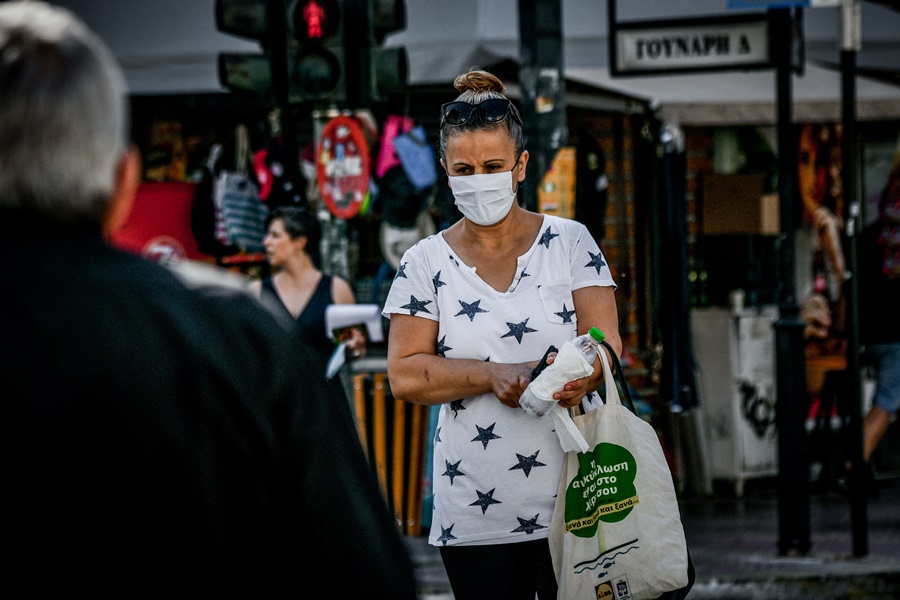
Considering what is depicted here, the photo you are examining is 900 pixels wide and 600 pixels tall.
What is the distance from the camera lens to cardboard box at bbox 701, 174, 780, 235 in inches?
385

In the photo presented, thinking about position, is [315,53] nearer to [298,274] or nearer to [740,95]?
[298,274]

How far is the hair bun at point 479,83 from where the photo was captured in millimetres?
3432

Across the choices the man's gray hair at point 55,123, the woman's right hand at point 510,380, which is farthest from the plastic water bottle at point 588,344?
the man's gray hair at point 55,123

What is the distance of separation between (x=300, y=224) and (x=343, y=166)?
0.73 meters

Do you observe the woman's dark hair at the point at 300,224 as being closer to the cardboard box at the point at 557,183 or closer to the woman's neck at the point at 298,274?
the woman's neck at the point at 298,274

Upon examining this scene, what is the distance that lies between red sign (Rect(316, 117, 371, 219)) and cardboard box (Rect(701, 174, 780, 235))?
9.73 feet

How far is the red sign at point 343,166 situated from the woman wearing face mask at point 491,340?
486 centimetres

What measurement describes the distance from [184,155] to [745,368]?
4.75 m

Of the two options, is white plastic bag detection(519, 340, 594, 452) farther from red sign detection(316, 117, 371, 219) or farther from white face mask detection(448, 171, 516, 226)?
red sign detection(316, 117, 371, 219)

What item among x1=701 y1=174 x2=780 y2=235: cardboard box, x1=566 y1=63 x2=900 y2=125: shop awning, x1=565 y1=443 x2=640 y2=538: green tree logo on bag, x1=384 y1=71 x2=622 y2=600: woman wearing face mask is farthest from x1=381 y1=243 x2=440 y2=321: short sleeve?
x1=701 y1=174 x2=780 y2=235: cardboard box

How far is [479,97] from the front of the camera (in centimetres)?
335

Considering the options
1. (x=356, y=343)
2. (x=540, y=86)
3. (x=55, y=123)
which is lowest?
(x=356, y=343)

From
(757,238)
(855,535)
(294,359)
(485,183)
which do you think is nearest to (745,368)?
(757,238)

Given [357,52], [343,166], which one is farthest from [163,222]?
[357,52]
